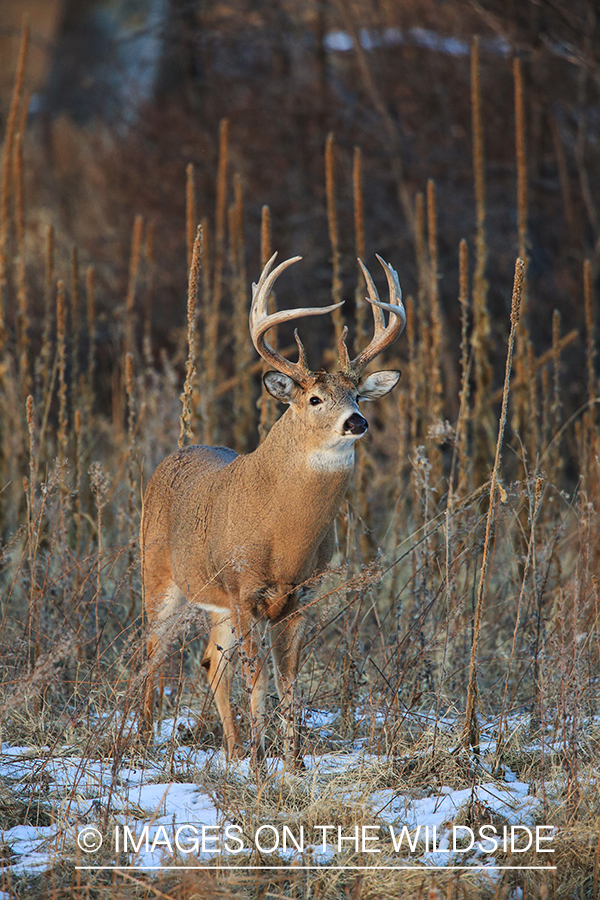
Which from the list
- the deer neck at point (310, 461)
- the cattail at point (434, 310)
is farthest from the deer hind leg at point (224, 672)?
the cattail at point (434, 310)

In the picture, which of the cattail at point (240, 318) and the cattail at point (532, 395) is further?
the cattail at point (240, 318)

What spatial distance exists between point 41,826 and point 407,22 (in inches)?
368

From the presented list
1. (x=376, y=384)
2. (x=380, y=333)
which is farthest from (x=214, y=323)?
(x=380, y=333)

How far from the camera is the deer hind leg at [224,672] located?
152 inches

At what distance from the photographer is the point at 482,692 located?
14.8ft

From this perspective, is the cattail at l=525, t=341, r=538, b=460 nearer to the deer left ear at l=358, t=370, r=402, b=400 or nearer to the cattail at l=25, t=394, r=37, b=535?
the deer left ear at l=358, t=370, r=402, b=400

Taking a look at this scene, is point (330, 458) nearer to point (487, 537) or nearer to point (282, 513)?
point (282, 513)

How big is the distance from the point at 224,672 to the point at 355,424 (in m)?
1.25

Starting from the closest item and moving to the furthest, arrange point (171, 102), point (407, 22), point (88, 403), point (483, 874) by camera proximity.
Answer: point (483, 874), point (88, 403), point (407, 22), point (171, 102)

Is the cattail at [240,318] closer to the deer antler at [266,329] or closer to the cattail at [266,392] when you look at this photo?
the cattail at [266,392]

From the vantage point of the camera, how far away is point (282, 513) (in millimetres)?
3918

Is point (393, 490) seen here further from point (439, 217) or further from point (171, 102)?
point (171, 102)

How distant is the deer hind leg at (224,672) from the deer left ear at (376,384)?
3.72 feet

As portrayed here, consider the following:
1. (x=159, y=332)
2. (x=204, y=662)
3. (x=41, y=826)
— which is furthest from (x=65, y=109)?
(x=41, y=826)
